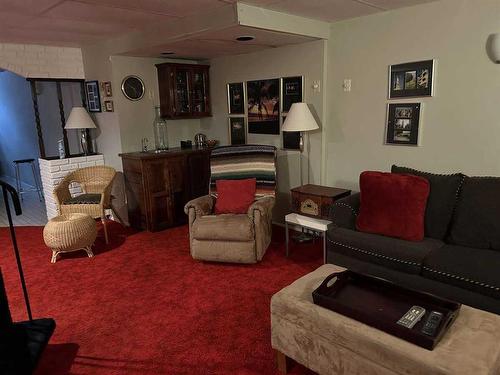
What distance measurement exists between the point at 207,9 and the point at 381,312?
2.55 metres

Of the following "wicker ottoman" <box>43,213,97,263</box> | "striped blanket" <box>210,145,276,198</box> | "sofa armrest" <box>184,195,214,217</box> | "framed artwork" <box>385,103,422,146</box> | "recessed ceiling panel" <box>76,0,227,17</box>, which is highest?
"recessed ceiling panel" <box>76,0,227,17</box>

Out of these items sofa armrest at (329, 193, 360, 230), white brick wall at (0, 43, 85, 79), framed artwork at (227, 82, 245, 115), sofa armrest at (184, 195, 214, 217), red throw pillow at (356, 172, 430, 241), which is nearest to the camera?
red throw pillow at (356, 172, 430, 241)

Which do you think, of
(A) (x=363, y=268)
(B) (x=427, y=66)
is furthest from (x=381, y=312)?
(B) (x=427, y=66)

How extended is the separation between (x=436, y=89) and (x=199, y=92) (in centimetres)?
288

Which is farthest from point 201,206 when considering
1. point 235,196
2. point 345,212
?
point 345,212

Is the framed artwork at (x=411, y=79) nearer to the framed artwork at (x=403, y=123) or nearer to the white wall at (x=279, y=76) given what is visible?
the framed artwork at (x=403, y=123)

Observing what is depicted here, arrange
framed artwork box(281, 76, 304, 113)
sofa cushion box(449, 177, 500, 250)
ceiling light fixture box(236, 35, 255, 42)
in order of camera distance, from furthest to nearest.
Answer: framed artwork box(281, 76, 304, 113) < ceiling light fixture box(236, 35, 255, 42) < sofa cushion box(449, 177, 500, 250)

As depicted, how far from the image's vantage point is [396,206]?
2.64m

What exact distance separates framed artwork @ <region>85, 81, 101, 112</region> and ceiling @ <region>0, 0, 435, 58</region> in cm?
61

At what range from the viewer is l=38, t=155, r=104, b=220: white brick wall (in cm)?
445

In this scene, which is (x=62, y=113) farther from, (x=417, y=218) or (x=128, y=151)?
(x=417, y=218)

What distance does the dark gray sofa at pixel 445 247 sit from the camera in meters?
2.16

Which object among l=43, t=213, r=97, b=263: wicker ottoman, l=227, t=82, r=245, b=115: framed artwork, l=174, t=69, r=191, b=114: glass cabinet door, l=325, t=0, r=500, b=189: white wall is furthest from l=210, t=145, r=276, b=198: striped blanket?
l=43, t=213, r=97, b=263: wicker ottoman

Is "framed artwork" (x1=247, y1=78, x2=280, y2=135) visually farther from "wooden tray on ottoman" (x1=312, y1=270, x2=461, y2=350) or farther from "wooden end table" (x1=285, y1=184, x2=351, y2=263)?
"wooden tray on ottoman" (x1=312, y1=270, x2=461, y2=350)
